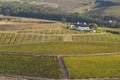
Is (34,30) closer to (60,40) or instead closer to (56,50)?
(60,40)

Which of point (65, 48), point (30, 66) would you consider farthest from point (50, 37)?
point (30, 66)

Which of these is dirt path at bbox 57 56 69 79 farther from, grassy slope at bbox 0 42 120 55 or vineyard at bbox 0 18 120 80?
grassy slope at bbox 0 42 120 55

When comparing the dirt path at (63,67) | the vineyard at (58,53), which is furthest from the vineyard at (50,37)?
the dirt path at (63,67)

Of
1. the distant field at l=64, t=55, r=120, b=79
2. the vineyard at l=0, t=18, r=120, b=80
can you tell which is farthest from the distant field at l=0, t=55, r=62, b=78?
the distant field at l=64, t=55, r=120, b=79

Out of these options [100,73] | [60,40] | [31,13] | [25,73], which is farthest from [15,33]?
[31,13]

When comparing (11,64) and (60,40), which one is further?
(60,40)

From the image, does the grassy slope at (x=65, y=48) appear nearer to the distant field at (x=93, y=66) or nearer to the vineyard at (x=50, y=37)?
the vineyard at (x=50, y=37)

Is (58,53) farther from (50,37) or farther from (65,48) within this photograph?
(50,37)
